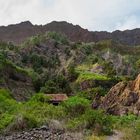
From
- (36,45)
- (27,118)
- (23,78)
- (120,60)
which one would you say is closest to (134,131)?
(27,118)

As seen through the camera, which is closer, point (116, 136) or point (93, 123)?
point (116, 136)

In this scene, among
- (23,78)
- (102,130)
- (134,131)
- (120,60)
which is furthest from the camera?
(120,60)

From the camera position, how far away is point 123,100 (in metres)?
68.1

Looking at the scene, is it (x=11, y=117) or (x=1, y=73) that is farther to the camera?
(x=1, y=73)

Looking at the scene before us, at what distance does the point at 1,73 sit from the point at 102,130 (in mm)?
53456

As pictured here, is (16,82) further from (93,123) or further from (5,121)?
(93,123)

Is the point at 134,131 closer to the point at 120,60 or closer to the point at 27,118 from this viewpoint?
the point at 27,118

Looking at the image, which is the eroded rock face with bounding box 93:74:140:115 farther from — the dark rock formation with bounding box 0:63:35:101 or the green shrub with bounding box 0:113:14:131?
the green shrub with bounding box 0:113:14:131

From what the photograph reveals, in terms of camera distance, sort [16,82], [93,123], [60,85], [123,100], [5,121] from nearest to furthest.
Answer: [93,123], [5,121], [123,100], [16,82], [60,85]

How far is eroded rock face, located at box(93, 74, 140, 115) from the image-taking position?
63769 mm

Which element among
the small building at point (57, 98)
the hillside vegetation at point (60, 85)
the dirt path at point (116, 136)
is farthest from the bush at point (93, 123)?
the small building at point (57, 98)

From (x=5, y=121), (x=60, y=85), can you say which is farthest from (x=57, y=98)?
(x=5, y=121)

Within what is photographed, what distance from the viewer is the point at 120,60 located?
584 ft

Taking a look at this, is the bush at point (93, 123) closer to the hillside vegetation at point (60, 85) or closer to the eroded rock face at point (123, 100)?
the hillside vegetation at point (60, 85)
